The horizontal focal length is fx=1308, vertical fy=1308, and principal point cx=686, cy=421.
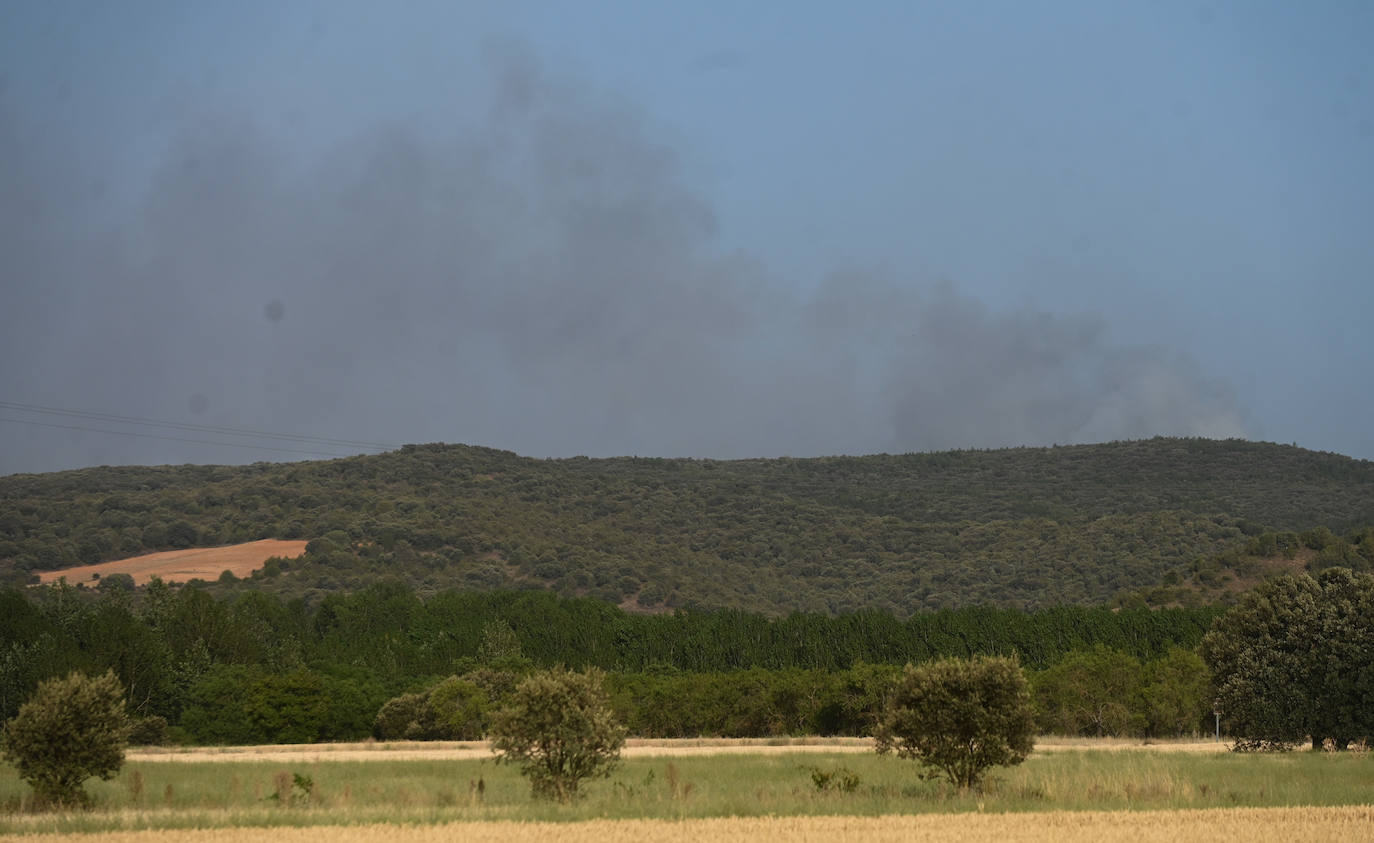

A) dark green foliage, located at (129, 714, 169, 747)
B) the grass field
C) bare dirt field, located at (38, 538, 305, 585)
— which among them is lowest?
dark green foliage, located at (129, 714, 169, 747)

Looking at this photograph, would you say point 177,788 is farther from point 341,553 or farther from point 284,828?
point 341,553

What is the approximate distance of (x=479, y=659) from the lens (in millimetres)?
101188

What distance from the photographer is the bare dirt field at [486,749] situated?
5619 cm

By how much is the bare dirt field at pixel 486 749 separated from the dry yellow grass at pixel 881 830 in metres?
27.5

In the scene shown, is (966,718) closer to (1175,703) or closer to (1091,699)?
(1091,699)

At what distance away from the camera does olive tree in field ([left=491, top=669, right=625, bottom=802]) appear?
32.9 meters

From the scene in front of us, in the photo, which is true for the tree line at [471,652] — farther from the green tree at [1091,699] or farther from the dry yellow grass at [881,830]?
the dry yellow grass at [881,830]

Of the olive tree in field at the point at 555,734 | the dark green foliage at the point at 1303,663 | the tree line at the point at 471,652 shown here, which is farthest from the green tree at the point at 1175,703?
the olive tree in field at the point at 555,734

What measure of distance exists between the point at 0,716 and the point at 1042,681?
6166 centimetres

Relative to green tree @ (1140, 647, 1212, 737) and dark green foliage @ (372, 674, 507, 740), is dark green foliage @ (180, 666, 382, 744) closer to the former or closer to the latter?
dark green foliage @ (372, 674, 507, 740)

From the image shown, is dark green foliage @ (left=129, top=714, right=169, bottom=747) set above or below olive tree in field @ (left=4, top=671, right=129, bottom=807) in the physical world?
below

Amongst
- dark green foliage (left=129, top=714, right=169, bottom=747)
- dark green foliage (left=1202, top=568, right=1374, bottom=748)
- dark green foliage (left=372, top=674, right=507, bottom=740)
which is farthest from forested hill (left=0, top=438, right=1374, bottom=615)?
dark green foliage (left=1202, top=568, right=1374, bottom=748)

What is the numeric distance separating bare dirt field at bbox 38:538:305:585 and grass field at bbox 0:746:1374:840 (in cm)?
11052

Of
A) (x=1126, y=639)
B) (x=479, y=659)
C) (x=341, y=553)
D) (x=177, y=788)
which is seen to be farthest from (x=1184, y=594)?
(x=177, y=788)
